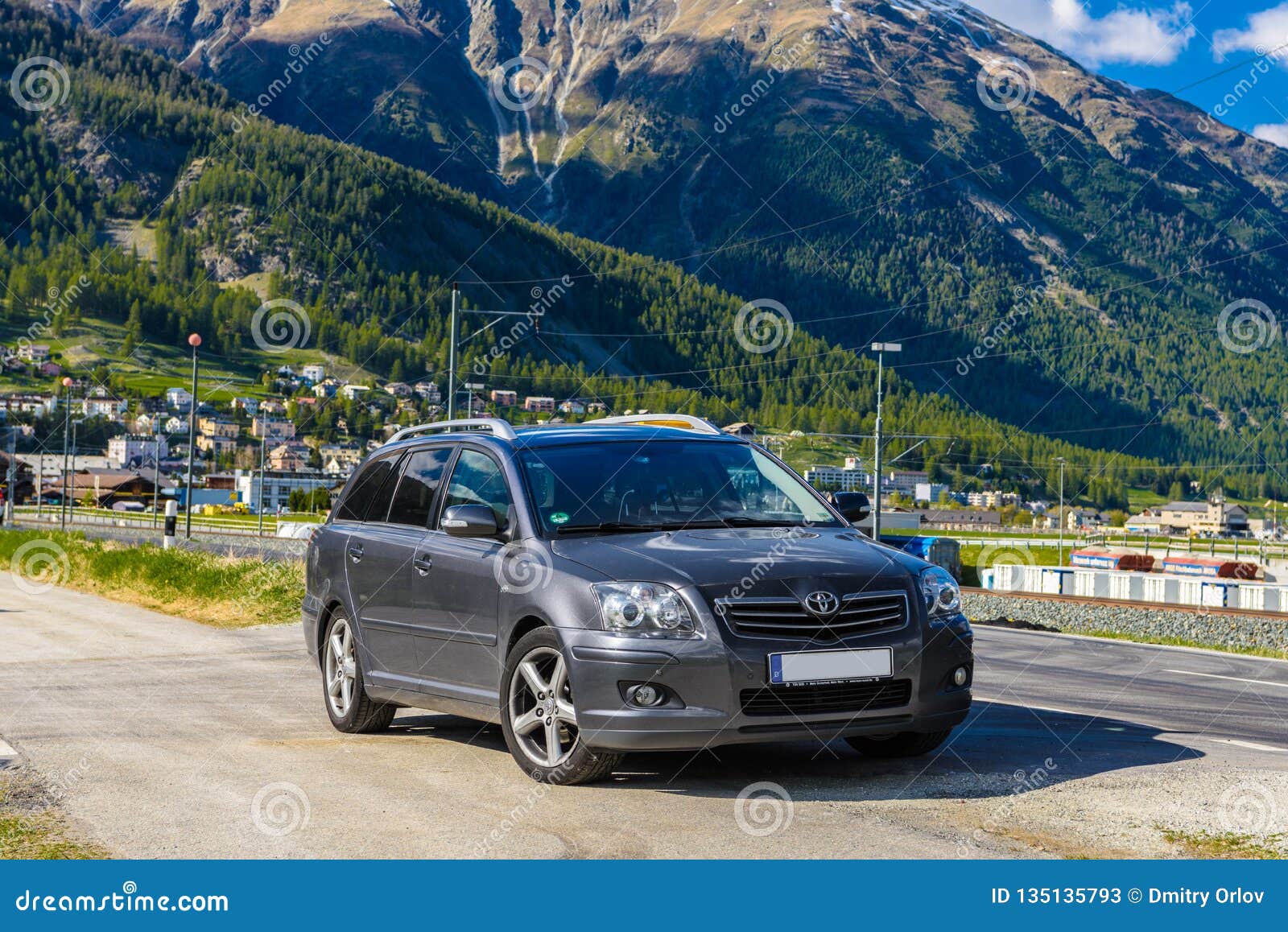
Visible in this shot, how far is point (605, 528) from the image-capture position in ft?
23.9

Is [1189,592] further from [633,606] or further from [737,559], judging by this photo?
[633,606]

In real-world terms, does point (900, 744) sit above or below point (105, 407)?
above

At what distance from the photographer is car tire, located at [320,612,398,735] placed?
8.48m

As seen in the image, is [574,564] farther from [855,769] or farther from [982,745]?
[982,745]

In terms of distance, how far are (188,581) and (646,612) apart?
14670 millimetres

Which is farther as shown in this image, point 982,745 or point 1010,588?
point 1010,588

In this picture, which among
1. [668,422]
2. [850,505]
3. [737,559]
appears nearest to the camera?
[737,559]

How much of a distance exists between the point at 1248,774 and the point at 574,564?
3.44 metres

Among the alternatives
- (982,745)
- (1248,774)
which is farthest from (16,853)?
(1248,774)

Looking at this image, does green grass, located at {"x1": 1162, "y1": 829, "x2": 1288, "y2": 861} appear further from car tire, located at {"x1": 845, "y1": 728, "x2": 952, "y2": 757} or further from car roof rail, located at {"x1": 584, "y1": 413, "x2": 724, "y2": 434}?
car roof rail, located at {"x1": 584, "y1": 413, "x2": 724, "y2": 434}

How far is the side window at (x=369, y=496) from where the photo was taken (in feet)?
29.3

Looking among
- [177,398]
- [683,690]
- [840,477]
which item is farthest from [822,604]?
[177,398]

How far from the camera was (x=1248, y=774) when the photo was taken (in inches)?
284

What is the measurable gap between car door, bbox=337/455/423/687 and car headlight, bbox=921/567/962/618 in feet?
8.93
